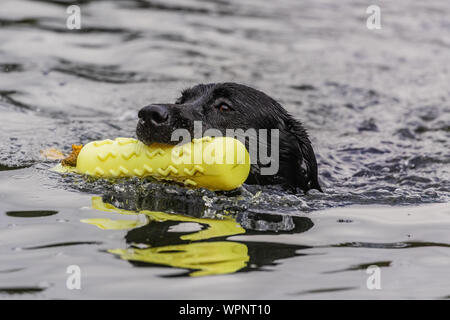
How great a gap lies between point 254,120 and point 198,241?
1.53 metres

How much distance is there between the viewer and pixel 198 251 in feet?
11.9

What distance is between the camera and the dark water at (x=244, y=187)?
11.3 feet

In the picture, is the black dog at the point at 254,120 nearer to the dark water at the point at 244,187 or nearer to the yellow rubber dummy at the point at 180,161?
the dark water at the point at 244,187

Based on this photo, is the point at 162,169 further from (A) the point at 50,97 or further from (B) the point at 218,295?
(A) the point at 50,97

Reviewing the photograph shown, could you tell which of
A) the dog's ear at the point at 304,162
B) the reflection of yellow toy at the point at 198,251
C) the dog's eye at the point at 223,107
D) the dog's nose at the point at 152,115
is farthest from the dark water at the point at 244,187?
the dog's eye at the point at 223,107

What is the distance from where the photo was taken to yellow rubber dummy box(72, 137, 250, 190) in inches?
165

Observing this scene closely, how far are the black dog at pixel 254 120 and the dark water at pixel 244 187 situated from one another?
0.55 ft
